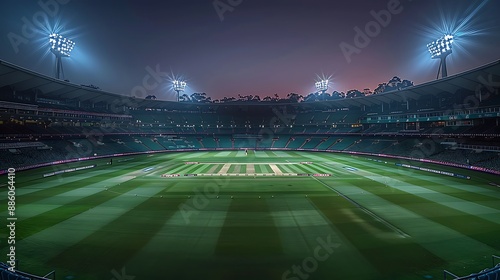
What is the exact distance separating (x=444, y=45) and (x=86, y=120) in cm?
9250

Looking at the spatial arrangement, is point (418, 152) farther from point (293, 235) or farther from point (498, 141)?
point (293, 235)

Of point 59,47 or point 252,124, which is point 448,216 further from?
point 252,124

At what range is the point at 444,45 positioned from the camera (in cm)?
6000

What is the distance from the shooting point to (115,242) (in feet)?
53.4

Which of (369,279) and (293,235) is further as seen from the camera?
(293,235)

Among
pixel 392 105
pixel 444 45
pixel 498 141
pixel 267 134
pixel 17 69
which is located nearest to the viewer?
pixel 17 69

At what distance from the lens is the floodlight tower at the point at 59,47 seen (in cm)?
6191

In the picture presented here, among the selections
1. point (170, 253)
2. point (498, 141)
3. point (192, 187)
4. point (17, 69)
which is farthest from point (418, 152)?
point (17, 69)

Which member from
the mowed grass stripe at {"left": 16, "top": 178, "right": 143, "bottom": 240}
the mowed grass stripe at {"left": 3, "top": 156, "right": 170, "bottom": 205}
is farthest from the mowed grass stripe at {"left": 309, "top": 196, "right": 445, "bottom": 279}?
the mowed grass stripe at {"left": 3, "top": 156, "right": 170, "bottom": 205}

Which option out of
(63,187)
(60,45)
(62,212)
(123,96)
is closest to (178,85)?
(123,96)

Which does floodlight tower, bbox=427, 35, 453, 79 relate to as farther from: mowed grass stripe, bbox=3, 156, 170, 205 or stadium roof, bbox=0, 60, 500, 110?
mowed grass stripe, bbox=3, 156, 170, 205

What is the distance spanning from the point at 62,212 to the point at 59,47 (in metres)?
56.3

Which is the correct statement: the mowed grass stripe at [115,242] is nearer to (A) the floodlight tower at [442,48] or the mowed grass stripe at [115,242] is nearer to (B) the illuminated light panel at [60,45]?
(B) the illuminated light panel at [60,45]

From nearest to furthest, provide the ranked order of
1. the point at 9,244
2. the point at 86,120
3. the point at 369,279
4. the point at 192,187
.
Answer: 1. the point at 369,279
2. the point at 9,244
3. the point at 192,187
4. the point at 86,120
